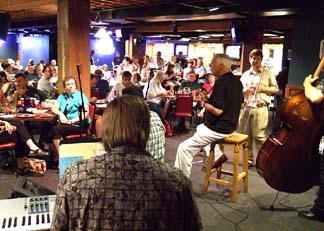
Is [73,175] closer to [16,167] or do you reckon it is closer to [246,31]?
[16,167]

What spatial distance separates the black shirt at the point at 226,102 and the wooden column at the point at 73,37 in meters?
2.32

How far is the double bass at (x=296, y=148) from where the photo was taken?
2.90 metres

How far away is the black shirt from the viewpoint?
3.53 m

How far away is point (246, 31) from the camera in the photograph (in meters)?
9.02

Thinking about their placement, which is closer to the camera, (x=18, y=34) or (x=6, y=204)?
(x=6, y=204)

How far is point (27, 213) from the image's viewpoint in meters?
1.65

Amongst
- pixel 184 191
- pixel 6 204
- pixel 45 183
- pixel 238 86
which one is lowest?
pixel 45 183

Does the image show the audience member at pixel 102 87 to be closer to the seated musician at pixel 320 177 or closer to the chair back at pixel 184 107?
the chair back at pixel 184 107

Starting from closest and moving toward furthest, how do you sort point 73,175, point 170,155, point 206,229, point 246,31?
point 73,175 → point 206,229 → point 170,155 → point 246,31

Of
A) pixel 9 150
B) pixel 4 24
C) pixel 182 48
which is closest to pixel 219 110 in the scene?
pixel 9 150

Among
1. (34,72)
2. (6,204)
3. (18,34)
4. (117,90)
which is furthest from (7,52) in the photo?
(6,204)

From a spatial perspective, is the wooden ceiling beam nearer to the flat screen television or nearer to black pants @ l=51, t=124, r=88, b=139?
black pants @ l=51, t=124, r=88, b=139

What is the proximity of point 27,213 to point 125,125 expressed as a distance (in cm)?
76

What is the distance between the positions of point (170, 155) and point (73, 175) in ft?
14.4
